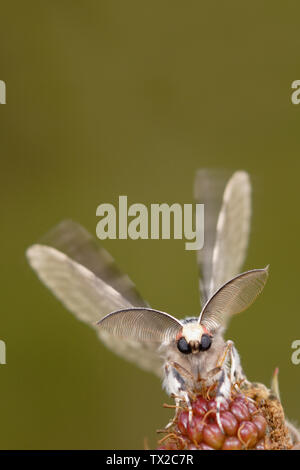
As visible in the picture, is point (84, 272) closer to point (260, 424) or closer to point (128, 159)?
point (260, 424)

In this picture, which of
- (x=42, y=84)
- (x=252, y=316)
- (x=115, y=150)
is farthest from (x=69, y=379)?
(x=42, y=84)

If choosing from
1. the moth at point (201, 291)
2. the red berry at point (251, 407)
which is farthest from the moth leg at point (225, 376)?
the red berry at point (251, 407)

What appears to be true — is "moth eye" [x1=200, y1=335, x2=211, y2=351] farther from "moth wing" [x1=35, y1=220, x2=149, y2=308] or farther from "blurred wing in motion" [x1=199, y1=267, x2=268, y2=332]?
"moth wing" [x1=35, y1=220, x2=149, y2=308]

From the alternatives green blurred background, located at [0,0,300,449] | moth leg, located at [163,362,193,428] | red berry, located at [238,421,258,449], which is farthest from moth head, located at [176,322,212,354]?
green blurred background, located at [0,0,300,449]

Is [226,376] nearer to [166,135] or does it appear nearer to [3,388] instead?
[3,388]

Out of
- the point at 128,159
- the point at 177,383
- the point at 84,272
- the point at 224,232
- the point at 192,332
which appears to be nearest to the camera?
the point at 192,332

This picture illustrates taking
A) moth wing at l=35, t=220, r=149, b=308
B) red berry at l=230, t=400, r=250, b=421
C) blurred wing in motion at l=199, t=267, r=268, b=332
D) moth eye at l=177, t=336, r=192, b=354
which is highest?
moth wing at l=35, t=220, r=149, b=308

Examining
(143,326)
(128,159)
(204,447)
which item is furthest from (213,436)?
(128,159)
